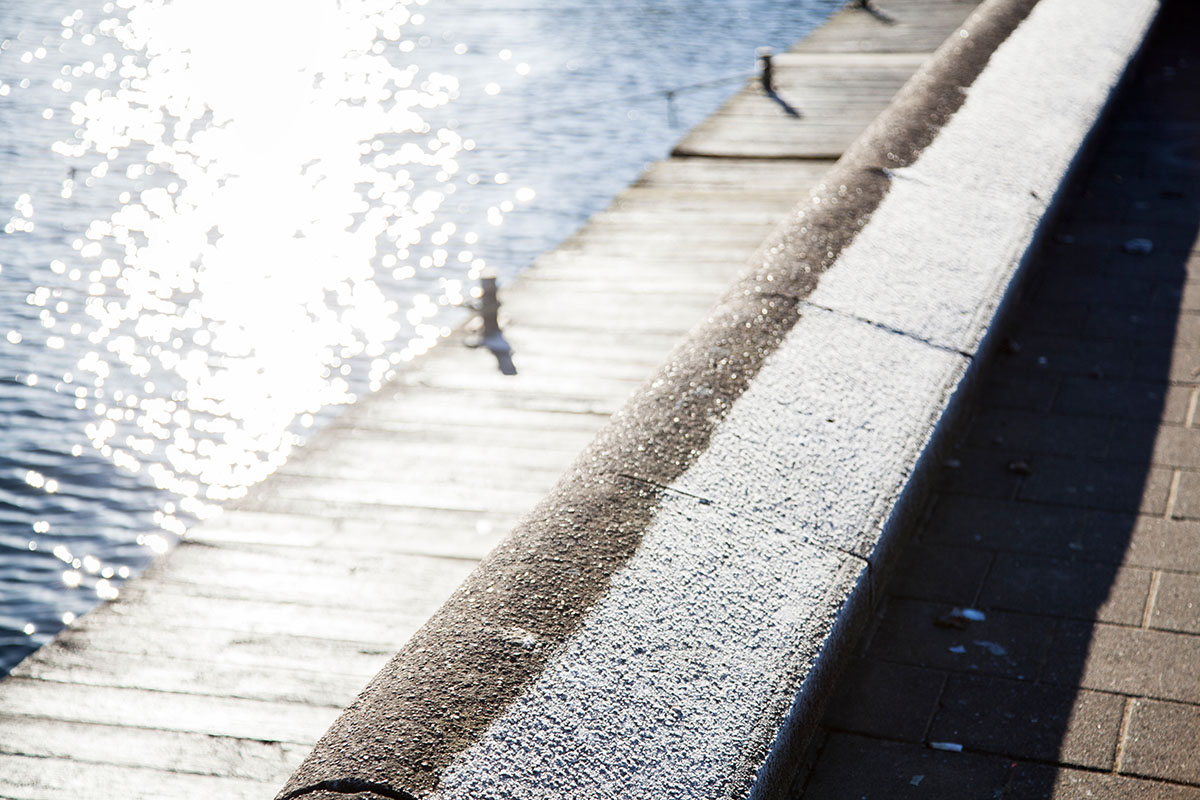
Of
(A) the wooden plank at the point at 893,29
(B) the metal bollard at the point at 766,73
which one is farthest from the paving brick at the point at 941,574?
(A) the wooden plank at the point at 893,29

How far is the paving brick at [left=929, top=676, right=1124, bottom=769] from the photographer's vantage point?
2.23 meters

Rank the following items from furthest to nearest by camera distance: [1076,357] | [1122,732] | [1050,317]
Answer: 1. [1050,317]
2. [1076,357]
3. [1122,732]

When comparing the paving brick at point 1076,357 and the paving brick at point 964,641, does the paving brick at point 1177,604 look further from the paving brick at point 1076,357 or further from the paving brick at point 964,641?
the paving brick at point 1076,357

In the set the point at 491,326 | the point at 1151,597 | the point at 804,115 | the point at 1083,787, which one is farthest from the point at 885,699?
the point at 804,115

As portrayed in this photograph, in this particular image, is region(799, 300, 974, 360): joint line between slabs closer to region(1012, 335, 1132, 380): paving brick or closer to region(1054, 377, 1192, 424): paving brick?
region(1054, 377, 1192, 424): paving brick

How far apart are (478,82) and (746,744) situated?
16.3m

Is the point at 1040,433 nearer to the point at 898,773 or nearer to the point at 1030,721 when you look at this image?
the point at 1030,721

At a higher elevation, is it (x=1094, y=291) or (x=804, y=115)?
(x=1094, y=291)

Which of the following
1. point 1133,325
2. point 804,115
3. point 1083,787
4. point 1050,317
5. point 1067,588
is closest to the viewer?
point 1083,787

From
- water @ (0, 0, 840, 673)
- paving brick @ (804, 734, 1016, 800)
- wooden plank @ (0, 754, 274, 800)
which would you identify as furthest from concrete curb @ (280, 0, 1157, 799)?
water @ (0, 0, 840, 673)

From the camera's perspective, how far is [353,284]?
1052cm

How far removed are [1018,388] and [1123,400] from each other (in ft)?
0.94

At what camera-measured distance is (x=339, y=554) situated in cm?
354

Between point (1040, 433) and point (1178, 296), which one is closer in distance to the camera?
point (1040, 433)
